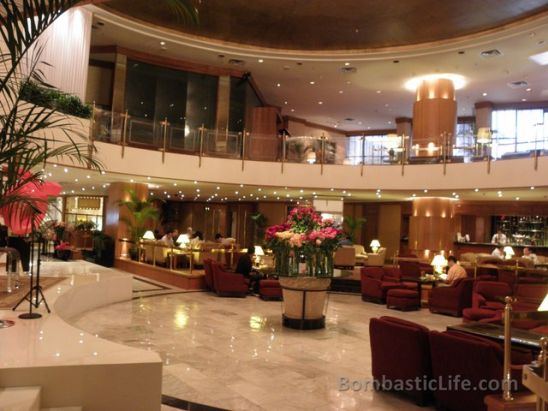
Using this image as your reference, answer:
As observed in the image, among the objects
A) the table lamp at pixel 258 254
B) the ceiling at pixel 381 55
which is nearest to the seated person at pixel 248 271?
the table lamp at pixel 258 254

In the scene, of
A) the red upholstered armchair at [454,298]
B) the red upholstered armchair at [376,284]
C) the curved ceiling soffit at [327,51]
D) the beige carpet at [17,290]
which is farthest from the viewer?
the curved ceiling soffit at [327,51]

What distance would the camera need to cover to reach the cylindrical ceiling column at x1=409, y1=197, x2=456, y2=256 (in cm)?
1950

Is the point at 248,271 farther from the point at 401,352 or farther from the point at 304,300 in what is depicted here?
the point at 401,352

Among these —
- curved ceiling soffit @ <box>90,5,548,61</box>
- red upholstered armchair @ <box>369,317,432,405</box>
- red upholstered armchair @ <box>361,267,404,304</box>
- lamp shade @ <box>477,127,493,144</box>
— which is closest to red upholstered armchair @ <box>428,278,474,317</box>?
red upholstered armchair @ <box>361,267,404,304</box>

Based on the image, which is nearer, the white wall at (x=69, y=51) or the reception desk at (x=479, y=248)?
the white wall at (x=69, y=51)

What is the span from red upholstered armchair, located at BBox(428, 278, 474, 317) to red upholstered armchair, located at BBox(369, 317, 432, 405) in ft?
19.4

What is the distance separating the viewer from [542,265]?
49.6 feet

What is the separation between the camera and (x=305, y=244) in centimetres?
830

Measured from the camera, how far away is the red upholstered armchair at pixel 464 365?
4367 millimetres

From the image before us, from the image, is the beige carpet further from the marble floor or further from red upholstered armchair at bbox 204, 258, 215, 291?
red upholstered armchair at bbox 204, 258, 215, 291

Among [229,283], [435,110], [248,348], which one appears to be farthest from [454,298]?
[435,110]

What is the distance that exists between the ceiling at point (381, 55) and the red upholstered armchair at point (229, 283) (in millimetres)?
8029

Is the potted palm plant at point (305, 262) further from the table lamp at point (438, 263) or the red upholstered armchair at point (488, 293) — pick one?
the table lamp at point (438, 263)
